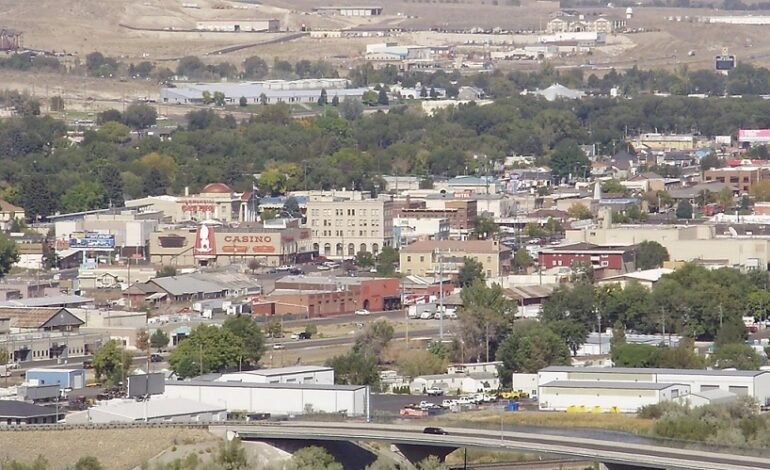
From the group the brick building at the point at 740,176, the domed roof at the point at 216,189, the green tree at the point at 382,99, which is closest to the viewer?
the domed roof at the point at 216,189

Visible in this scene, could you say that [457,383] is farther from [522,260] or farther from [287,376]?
[522,260]

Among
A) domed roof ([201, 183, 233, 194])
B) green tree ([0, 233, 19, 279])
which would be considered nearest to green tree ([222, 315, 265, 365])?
green tree ([0, 233, 19, 279])

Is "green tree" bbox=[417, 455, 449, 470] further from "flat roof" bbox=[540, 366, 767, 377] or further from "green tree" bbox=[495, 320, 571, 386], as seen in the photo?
"green tree" bbox=[495, 320, 571, 386]

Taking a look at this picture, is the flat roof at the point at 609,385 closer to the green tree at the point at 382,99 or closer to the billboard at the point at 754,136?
the billboard at the point at 754,136

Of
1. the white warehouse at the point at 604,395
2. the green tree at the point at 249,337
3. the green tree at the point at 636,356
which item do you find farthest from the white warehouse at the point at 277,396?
the green tree at the point at 636,356

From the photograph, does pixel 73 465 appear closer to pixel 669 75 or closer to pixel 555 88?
pixel 555 88
